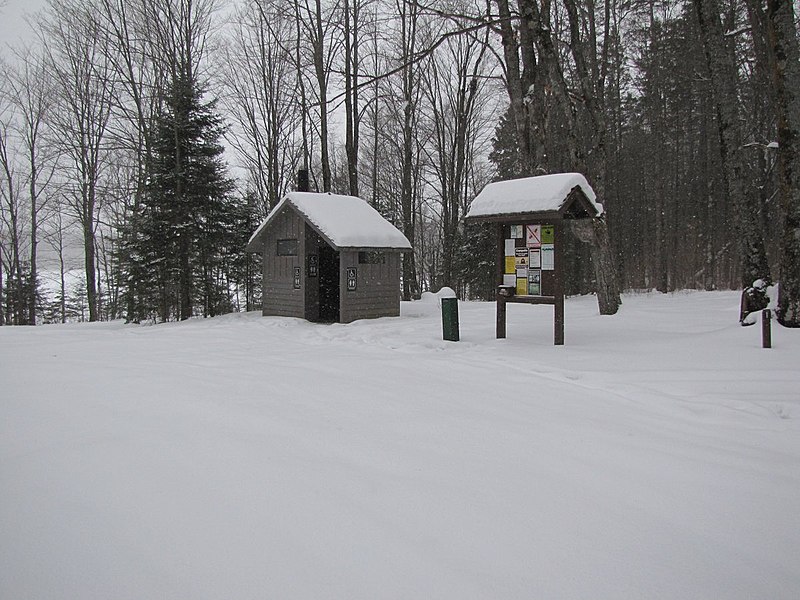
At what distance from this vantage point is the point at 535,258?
8.38 metres

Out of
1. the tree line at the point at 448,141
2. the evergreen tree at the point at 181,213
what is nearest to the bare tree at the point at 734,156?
the tree line at the point at 448,141

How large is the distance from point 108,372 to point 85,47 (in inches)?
923

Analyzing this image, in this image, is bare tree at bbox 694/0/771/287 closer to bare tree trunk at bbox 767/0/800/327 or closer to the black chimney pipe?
bare tree trunk at bbox 767/0/800/327

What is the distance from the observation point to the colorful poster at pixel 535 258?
27.3 feet

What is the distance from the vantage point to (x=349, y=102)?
21359 millimetres

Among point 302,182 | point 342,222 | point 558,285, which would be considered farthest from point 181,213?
point 558,285

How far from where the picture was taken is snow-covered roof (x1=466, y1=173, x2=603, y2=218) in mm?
7801

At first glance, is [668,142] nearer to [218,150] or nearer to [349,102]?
[349,102]

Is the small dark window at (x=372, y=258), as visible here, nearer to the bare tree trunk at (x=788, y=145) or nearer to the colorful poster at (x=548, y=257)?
the colorful poster at (x=548, y=257)

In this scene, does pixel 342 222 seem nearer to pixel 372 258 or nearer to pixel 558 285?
pixel 372 258

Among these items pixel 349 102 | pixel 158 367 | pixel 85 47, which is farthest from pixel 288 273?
pixel 85 47

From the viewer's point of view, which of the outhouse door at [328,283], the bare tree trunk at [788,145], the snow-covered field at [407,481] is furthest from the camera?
the outhouse door at [328,283]

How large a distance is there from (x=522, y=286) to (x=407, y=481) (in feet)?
18.8

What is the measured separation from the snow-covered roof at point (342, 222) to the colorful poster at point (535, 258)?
5633 mm
